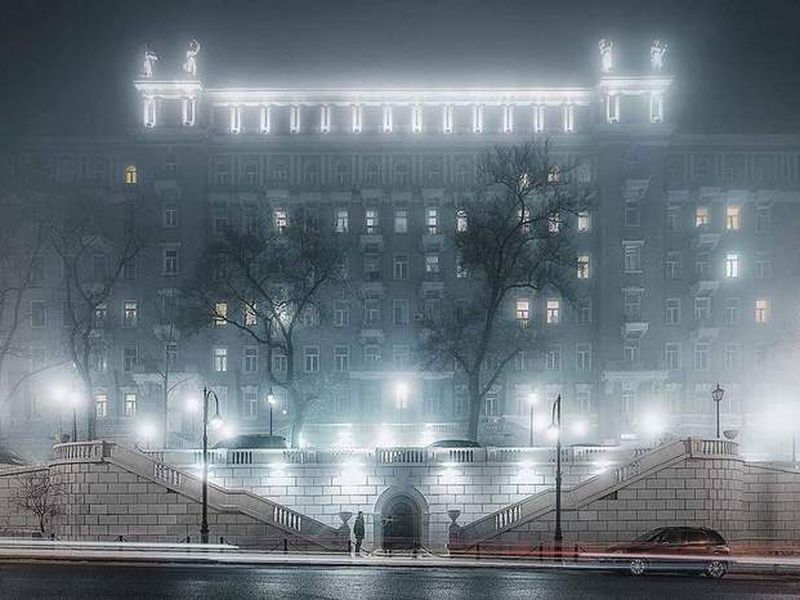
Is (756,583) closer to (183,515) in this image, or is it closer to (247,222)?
(183,515)

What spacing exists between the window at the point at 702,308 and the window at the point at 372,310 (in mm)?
20340

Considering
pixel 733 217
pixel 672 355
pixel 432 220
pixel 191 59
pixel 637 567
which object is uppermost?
pixel 191 59

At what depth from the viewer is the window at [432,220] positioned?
69.7 meters

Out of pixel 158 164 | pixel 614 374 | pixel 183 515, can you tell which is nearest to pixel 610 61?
pixel 614 374

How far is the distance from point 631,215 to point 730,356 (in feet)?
36.2

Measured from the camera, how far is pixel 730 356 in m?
69.2

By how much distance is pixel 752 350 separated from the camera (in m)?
69.2

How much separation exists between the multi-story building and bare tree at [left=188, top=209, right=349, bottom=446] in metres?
4.30

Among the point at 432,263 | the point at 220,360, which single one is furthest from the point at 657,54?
the point at 220,360

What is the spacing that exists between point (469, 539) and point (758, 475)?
14.0 meters

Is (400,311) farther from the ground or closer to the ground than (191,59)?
closer to the ground

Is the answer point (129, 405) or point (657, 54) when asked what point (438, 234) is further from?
point (129, 405)

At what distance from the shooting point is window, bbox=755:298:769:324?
2739 inches

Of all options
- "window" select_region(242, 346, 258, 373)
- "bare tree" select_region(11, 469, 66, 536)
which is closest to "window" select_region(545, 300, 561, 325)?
"window" select_region(242, 346, 258, 373)
